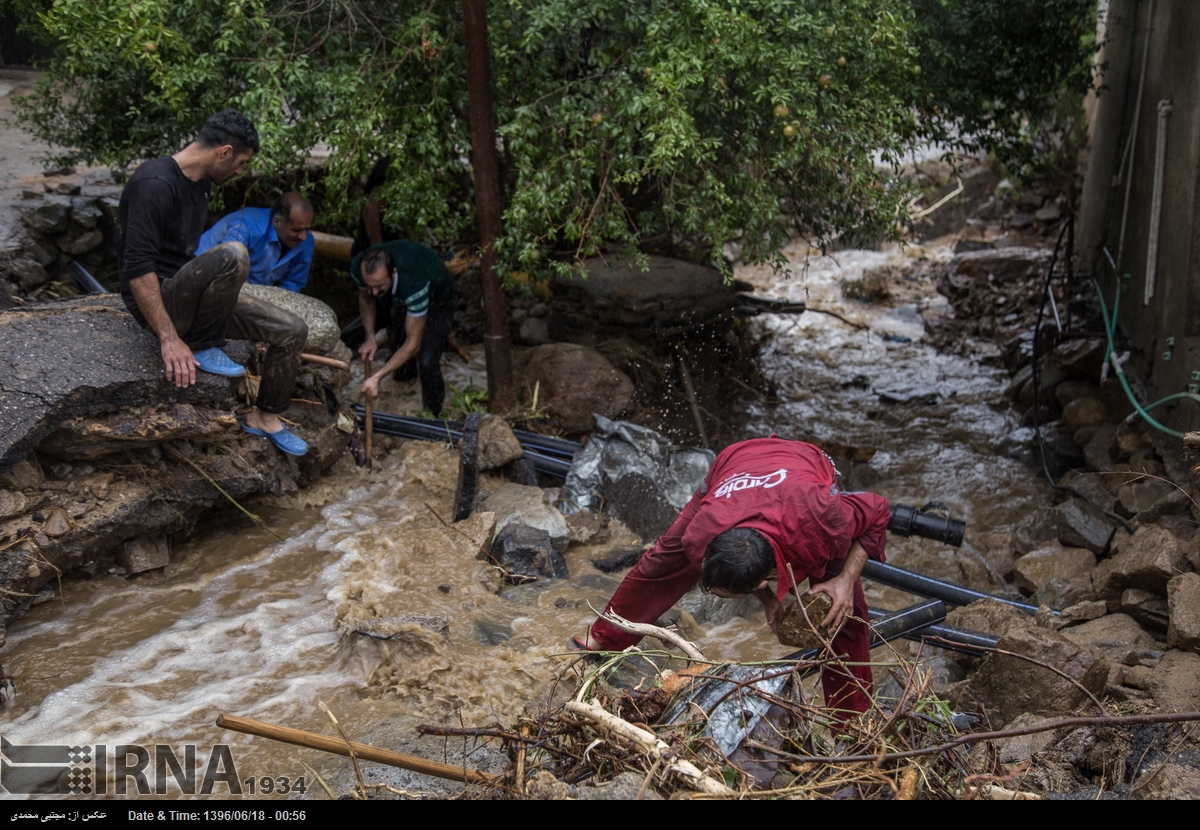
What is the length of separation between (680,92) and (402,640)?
3513mm

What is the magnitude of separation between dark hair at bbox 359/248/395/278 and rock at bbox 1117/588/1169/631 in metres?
5.06

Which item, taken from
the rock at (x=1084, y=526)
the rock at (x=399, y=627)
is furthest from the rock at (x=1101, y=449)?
the rock at (x=399, y=627)

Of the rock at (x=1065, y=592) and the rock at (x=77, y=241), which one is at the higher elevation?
the rock at (x=77, y=241)

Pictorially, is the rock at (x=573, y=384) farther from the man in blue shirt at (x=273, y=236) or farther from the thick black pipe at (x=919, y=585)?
the thick black pipe at (x=919, y=585)

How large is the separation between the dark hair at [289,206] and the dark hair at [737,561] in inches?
150

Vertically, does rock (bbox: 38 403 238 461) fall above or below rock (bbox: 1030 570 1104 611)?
above

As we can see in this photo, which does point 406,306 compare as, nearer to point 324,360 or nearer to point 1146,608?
point 324,360

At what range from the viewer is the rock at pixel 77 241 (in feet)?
22.9

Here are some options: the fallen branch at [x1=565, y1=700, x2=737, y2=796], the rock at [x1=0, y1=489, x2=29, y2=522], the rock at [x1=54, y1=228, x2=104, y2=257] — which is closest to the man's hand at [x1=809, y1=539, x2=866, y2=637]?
the fallen branch at [x1=565, y1=700, x2=737, y2=796]

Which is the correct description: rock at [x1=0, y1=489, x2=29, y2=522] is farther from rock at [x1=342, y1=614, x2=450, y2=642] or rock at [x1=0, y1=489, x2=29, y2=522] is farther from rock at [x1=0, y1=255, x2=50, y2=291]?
rock at [x1=0, y1=255, x2=50, y2=291]

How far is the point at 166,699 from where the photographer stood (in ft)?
12.5

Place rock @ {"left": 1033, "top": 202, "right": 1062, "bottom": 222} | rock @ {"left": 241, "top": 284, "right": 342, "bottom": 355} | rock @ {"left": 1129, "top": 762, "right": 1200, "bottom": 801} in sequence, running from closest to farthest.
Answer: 1. rock @ {"left": 1129, "top": 762, "right": 1200, "bottom": 801}
2. rock @ {"left": 241, "top": 284, "right": 342, "bottom": 355}
3. rock @ {"left": 1033, "top": 202, "right": 1062, "bottom": 222}

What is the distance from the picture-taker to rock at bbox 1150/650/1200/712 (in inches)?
135
